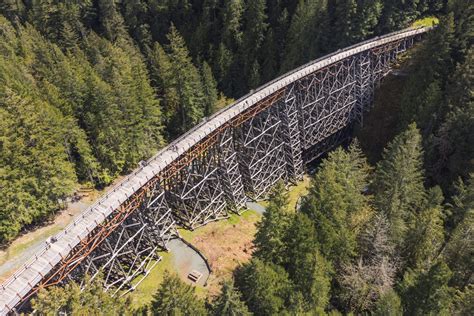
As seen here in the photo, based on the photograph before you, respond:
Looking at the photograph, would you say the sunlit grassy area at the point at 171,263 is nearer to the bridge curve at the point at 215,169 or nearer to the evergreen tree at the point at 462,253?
the bridge curve at the point at 215,169

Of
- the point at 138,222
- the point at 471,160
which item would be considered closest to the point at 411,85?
the point at 471,160

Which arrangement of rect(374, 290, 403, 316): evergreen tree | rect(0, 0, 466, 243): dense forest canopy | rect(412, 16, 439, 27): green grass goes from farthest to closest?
rect(412, 16, 439, 27): green grass, rect(0, 0, 466, 243): dense forest canopy, rect(374, 290, 403, 316): evergreen tree

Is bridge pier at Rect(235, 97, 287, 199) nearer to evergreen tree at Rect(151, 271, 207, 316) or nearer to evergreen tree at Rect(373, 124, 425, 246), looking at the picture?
evergreen tree at Rect(373, 124, 425, 246)

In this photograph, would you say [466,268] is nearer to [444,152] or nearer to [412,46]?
[444,152]

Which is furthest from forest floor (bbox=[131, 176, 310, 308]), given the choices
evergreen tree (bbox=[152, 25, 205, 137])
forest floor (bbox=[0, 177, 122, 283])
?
evergreen tree (bbox=[152, 25, 205, 137])

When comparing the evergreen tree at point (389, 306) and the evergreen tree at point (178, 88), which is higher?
the evergreen tree at point (178, 88)

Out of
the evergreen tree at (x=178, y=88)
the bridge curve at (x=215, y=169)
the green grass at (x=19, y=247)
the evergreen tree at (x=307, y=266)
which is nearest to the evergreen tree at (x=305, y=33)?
the bridge curve at (x=215, y=169)
